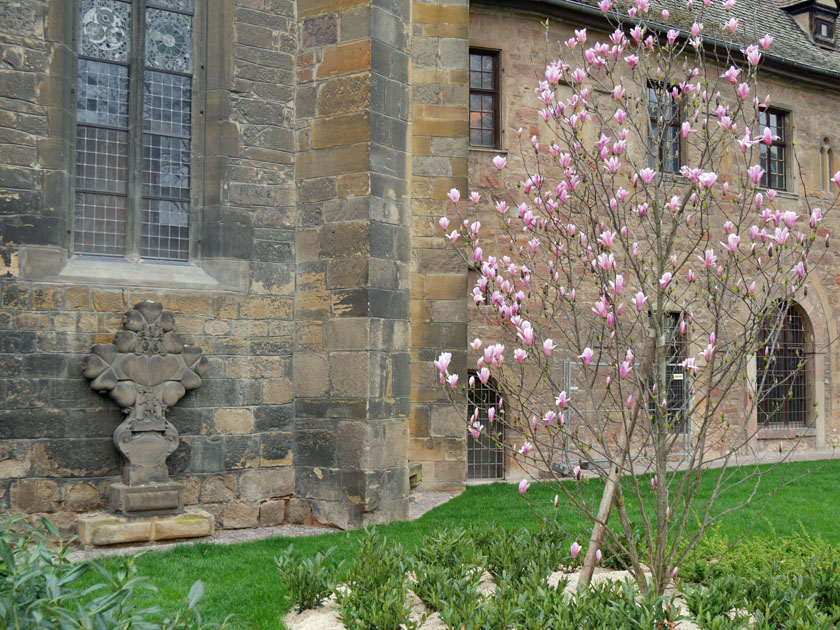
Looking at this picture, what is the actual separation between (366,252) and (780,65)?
12.3 meters

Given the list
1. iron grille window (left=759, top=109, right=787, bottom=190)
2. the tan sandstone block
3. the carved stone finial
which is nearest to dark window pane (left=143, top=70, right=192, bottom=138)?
the carved stone finial

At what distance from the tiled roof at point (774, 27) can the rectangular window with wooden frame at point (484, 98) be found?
3644 millimetres

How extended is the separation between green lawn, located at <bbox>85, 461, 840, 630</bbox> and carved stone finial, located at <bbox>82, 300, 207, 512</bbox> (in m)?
0.68

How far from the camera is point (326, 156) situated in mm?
8727

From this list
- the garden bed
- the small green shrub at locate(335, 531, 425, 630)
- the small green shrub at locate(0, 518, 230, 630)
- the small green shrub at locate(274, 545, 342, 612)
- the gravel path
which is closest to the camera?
the small green shrub at locate(0, 518, 230, 630)

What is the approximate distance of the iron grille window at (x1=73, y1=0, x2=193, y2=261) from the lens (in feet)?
26.6

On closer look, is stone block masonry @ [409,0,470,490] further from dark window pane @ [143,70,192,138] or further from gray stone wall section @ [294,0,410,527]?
dark window pane @ [143,70,192,138]

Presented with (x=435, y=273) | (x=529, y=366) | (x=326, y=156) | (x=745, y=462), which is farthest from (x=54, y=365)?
(x=745, y=462)

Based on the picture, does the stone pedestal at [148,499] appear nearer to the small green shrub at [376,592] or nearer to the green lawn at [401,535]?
the green lawn at [401,535]

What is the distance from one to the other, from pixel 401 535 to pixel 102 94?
4693 mm

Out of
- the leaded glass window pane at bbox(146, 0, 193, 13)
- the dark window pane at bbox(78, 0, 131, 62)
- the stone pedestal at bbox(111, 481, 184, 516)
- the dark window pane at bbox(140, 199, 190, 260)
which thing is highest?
the leaded glass window pane at bbox(146, 0, 193, 13)

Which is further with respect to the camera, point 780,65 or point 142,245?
point 780,65

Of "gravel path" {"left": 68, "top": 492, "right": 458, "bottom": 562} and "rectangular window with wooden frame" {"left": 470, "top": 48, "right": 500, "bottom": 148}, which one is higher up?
"rectangular window with wooden frame" {"left": 470, "top": 48, "right": 500, "bottom": 148}

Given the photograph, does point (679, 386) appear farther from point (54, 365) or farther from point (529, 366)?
point (54, 365)
